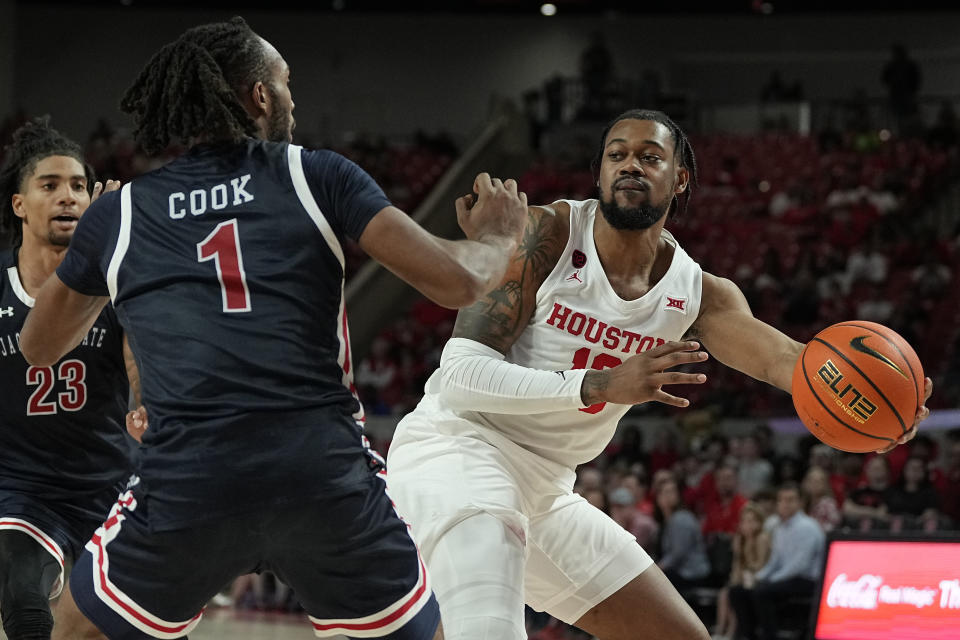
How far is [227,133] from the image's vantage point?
9.46 feet

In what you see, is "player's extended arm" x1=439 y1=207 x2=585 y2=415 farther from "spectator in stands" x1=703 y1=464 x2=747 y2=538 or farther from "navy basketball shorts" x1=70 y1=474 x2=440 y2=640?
"spectator in stands" x1=703 y1=464 x2=747 y2=538

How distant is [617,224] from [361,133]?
17.3m

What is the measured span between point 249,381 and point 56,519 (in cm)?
198

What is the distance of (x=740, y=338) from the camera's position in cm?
432

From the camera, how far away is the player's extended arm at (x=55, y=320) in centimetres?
300

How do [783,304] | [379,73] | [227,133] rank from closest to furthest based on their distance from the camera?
[227,133] → [783,304] → [379,73]

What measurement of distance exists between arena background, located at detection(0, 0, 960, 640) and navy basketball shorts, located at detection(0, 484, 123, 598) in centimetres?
564

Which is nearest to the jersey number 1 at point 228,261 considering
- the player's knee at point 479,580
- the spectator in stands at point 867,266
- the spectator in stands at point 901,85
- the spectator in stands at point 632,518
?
the player's knee at point 479,580

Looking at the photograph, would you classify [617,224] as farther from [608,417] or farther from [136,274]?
[136,274]

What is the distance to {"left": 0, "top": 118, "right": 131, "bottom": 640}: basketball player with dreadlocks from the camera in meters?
4.25

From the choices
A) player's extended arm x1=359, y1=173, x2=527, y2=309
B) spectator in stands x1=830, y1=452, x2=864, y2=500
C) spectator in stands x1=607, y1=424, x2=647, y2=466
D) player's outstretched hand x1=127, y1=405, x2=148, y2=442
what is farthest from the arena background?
player's extended arm x1=359, y1=173, x2=527, y2=309

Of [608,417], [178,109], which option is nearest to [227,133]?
[178,109]

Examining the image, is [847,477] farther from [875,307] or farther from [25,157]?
[25,157]

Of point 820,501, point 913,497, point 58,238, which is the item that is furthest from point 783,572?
point 58,238
